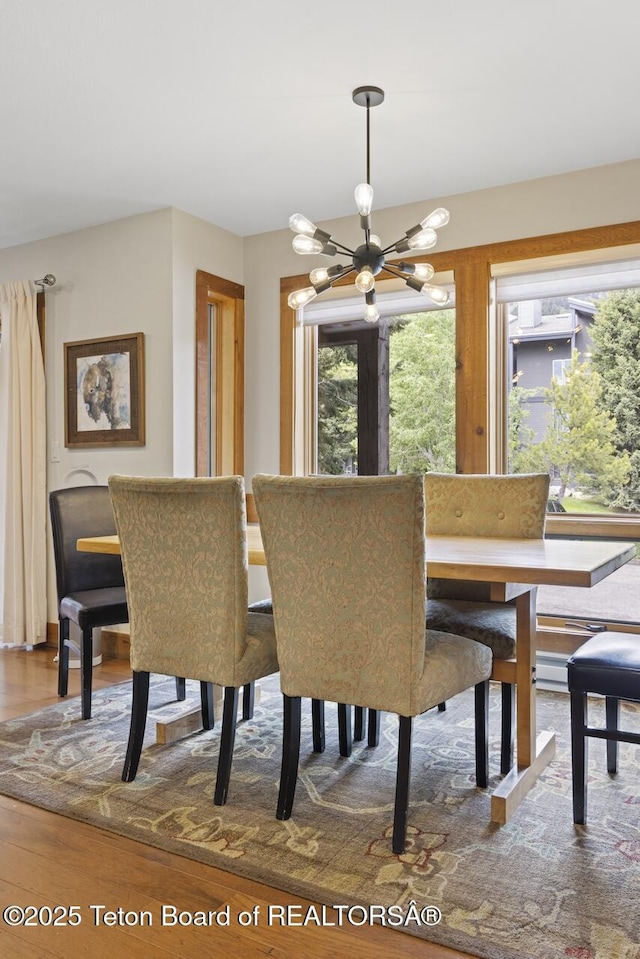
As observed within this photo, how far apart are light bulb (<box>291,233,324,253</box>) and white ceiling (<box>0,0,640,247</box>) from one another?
587mm

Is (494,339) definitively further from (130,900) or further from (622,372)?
(130,900)

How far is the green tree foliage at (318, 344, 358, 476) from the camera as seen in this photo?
14.5ft

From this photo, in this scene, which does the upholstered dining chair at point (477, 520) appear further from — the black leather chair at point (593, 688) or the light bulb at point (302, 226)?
the light bulb at point (302, 226)

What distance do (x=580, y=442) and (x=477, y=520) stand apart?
0.94m

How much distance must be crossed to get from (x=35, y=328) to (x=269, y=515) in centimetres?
308

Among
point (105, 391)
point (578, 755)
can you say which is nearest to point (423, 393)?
point (105, 391)

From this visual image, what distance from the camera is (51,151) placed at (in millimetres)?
3324

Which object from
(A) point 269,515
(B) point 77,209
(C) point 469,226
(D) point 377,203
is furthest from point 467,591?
(B) point 77,209

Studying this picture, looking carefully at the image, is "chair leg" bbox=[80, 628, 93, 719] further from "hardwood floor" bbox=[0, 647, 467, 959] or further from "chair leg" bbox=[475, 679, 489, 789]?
"chair leg" bbox=[475, 679, 489, 789]

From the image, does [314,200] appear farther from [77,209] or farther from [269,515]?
[269,515]

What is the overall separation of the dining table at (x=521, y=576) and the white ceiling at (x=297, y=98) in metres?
1.73

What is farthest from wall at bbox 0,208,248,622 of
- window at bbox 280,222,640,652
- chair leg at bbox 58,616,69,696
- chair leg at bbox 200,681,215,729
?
chair leg at bbox 200,681,215,729

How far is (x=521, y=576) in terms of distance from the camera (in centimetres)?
197

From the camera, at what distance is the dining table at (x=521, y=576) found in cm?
198
